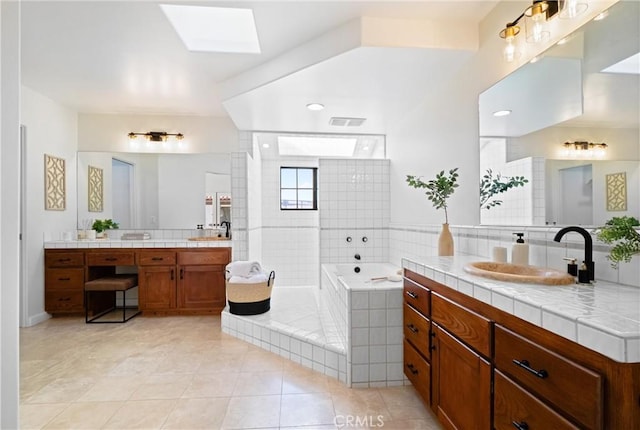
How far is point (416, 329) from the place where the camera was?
6.33 feet

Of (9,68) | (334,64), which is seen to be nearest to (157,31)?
(334,64)

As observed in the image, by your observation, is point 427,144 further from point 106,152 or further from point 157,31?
point 106,152

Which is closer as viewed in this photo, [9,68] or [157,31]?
[9,68]

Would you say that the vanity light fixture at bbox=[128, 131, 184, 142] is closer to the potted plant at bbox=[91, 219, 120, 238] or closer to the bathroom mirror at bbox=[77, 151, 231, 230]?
the bathroom mirror at bbox=[77, 151, 231, 230]

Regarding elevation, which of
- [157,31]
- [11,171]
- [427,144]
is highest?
[157,31]

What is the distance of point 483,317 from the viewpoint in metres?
1.25

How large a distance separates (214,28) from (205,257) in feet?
7.74

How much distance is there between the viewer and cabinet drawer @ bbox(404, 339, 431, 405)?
176 cm

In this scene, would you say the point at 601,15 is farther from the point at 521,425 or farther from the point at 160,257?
the point at 160,257

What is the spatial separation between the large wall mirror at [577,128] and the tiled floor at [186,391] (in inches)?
54.9

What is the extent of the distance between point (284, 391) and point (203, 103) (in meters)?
3.21

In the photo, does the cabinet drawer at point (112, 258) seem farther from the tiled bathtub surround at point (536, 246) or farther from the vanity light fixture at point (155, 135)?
the tiled bathtub surround at point (536, 246)

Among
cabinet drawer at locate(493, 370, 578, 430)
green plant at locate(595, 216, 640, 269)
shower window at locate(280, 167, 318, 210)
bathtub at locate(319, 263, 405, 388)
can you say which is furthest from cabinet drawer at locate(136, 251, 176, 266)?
green plant at locate(595, 216, 640, 269)

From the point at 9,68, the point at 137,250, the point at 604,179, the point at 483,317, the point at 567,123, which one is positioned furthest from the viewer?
the point at 137,250
